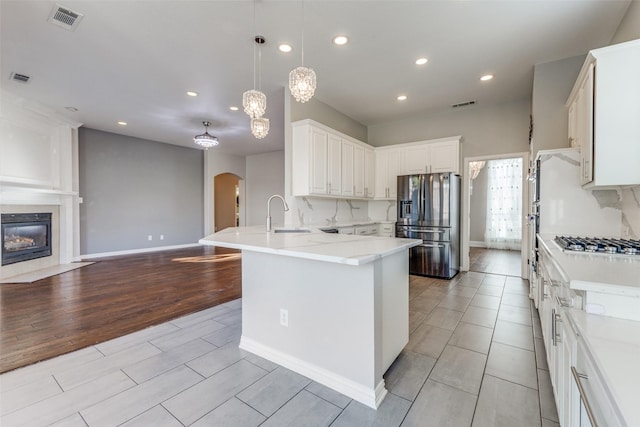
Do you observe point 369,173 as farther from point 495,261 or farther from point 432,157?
point 495,261

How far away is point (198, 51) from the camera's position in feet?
10.2

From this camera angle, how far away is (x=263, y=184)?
898 centimetres

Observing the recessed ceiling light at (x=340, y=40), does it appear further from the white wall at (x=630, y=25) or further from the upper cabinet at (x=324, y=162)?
the white wall at (x=630, y=25)

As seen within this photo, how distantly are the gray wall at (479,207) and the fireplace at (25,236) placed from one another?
9.86 m

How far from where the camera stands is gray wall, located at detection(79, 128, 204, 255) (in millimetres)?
6133

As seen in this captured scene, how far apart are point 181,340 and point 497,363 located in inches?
99.9

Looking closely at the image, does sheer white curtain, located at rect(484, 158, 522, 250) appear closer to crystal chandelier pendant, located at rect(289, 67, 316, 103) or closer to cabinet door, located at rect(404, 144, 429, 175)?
cabinet door, located at rect(404, 144, 429, 175)

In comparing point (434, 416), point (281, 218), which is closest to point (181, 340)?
point (434, 416)

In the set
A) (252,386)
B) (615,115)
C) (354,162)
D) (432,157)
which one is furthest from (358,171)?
(252,386)

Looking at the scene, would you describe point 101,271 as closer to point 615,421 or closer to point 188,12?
point 188,12

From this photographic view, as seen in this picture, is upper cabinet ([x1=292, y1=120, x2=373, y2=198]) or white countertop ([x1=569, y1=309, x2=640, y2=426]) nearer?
white countertop ([x1=569, y1=309, x2=640, y2=426])

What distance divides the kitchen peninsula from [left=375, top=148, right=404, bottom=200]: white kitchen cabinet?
11.3 ft

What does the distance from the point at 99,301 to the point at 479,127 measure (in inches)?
247

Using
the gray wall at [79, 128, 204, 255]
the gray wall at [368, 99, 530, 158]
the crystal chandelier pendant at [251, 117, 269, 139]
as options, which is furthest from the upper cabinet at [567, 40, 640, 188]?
the gray wall at [79, 128, 204, 255]
